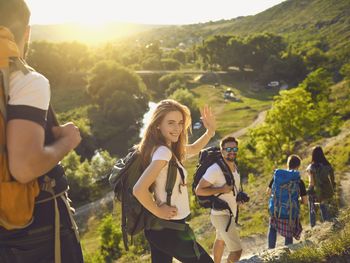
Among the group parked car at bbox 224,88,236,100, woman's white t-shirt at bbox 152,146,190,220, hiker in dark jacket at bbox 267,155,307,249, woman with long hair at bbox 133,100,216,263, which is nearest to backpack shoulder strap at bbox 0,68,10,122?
woman with long hair at bbox 133,100,216,263

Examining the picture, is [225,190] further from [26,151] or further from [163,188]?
[26,151]

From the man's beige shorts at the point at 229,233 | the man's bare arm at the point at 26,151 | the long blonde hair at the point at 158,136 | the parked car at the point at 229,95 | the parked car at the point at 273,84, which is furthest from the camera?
the parked car at the point at 273,84

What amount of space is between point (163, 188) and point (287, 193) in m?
4.62

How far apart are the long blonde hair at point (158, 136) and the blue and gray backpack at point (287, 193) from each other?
4.18 m

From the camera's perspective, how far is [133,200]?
14.8 ft

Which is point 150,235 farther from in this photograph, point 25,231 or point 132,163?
point 25,231

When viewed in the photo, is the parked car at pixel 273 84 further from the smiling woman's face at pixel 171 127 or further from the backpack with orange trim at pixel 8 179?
the backpack with orange trim at pixel 8 179

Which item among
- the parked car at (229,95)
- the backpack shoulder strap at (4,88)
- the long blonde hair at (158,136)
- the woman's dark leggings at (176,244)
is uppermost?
the backpack shoulder strap at (4,88)

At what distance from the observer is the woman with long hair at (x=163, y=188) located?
4.39m

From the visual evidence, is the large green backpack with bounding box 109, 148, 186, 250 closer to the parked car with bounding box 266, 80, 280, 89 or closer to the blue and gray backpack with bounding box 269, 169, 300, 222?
the blue and gray backpack with bounding box 269, 169, 300, 222

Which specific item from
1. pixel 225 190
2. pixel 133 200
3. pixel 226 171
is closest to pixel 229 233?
pixel 225 190

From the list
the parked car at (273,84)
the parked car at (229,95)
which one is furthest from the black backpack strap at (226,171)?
the parked car at (273,84)

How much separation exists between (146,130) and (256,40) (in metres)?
103

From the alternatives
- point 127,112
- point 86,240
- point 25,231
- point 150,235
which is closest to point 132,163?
point 150,235
